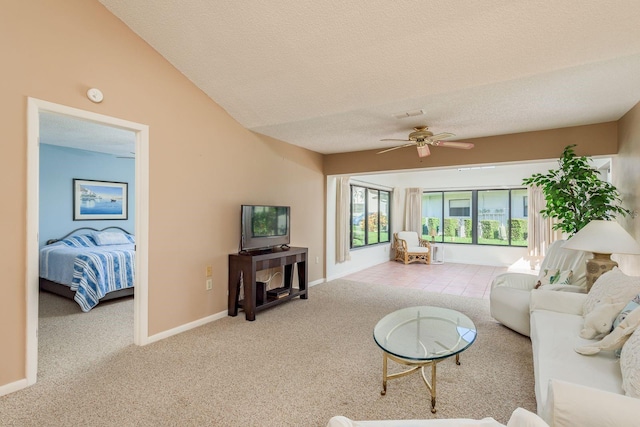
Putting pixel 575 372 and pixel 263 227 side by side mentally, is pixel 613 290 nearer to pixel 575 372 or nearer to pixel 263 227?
pixel 575 372

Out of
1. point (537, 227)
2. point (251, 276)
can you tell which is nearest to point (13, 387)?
point (251, 276)

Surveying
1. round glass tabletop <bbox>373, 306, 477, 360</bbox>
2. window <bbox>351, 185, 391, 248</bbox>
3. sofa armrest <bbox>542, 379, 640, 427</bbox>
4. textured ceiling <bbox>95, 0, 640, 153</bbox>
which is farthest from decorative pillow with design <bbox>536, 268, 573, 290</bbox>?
window <bbox>351, 185, 391, 248</bbox>

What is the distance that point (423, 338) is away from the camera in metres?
2.30

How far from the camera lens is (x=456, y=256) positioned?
8375mm

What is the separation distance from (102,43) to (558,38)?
3.48 metres

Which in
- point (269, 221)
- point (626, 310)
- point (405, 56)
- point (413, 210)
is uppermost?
point (405, 56)

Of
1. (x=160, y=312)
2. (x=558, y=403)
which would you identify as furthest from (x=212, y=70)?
(x=558, y=403)

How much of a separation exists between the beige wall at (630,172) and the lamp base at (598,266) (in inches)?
26.1

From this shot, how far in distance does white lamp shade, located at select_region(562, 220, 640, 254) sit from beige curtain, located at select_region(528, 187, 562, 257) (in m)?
5.12

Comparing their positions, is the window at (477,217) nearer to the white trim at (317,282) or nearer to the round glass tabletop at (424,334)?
the white trim at (317,282)

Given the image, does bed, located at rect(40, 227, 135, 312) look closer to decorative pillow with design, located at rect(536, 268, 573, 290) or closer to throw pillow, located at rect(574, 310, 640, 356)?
throw pillow, located at rect(574, 310, 640, 356)

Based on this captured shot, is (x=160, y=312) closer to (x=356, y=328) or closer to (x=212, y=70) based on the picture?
(x=356, y=328)

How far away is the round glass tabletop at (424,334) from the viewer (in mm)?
2061

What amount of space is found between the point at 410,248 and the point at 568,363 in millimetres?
6616
